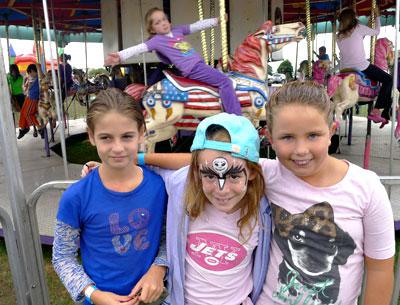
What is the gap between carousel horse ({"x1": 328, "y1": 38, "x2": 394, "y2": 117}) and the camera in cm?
559

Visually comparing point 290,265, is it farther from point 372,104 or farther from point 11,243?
point 372,104

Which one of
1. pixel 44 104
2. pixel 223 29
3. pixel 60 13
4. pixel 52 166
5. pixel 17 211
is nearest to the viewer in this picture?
pixel 17 211

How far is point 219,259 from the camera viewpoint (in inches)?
57.8

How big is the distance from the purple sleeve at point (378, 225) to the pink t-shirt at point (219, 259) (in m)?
0.38

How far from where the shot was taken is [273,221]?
57.3 inches

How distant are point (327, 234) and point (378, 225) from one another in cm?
16

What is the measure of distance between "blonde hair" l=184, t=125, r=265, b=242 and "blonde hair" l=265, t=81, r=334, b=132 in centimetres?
20

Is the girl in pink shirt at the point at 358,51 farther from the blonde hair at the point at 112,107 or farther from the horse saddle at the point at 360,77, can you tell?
the blonde hair at the point at 112,107

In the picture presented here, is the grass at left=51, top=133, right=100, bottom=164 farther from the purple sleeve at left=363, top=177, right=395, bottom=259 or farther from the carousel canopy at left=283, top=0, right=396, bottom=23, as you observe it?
the purple sleeve at left=363, top=177, right=395, bottom=259

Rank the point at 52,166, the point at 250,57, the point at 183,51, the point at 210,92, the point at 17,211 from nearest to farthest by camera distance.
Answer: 1. the point at 17,211
2. the point at 183,51
3. the point at 210,92
4. the point at 250,57
5. the point at 52,166

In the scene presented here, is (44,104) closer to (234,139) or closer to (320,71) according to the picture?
(320,71)

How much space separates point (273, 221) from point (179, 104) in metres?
3.28

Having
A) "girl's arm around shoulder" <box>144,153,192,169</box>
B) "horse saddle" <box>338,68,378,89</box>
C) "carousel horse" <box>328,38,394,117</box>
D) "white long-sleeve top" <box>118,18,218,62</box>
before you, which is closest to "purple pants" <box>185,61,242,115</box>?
"white long-sleeve top" <box>118,18,218,62</box>

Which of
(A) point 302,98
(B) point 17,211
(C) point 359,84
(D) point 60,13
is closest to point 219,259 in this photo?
(A) point 302,98
